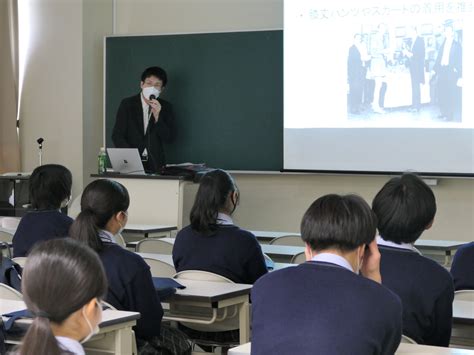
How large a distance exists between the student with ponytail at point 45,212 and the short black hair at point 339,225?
8.44 feet

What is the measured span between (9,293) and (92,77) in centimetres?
559

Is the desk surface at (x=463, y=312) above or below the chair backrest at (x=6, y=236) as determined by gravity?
above

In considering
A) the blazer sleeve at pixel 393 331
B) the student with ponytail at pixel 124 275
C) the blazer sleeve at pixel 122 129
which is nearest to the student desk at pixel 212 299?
the student with ponytail at pixel 124 275

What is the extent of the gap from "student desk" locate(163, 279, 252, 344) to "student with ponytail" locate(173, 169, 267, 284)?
29cm

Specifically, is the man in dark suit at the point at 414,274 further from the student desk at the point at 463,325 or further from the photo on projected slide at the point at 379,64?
the photo on projected slide at the point at 379,64

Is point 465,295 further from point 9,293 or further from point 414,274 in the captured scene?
point 9,293

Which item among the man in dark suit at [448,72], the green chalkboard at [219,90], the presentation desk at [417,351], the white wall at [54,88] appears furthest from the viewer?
the white wall at [54,88]

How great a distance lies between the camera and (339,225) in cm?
218

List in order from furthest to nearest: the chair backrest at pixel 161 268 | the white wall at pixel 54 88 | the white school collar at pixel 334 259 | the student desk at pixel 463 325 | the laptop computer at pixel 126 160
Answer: the white wall at pixel 54 88 < the laptop computer at pixel 126 160 < the chair backrest at pixel 161 268 < the student desk at pixel 463 325 < the white school collar at pixel 334 259

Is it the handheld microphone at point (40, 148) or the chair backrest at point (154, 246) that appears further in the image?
the handheld microphone at point (40, 148)

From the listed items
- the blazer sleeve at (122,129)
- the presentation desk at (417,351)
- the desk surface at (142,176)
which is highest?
the blazer sleeve at (122,129)

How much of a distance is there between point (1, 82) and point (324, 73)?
3.58 metres

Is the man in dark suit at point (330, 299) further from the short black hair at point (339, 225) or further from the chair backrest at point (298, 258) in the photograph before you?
the chair backrest at point (298, 258)

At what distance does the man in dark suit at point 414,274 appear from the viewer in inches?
108
